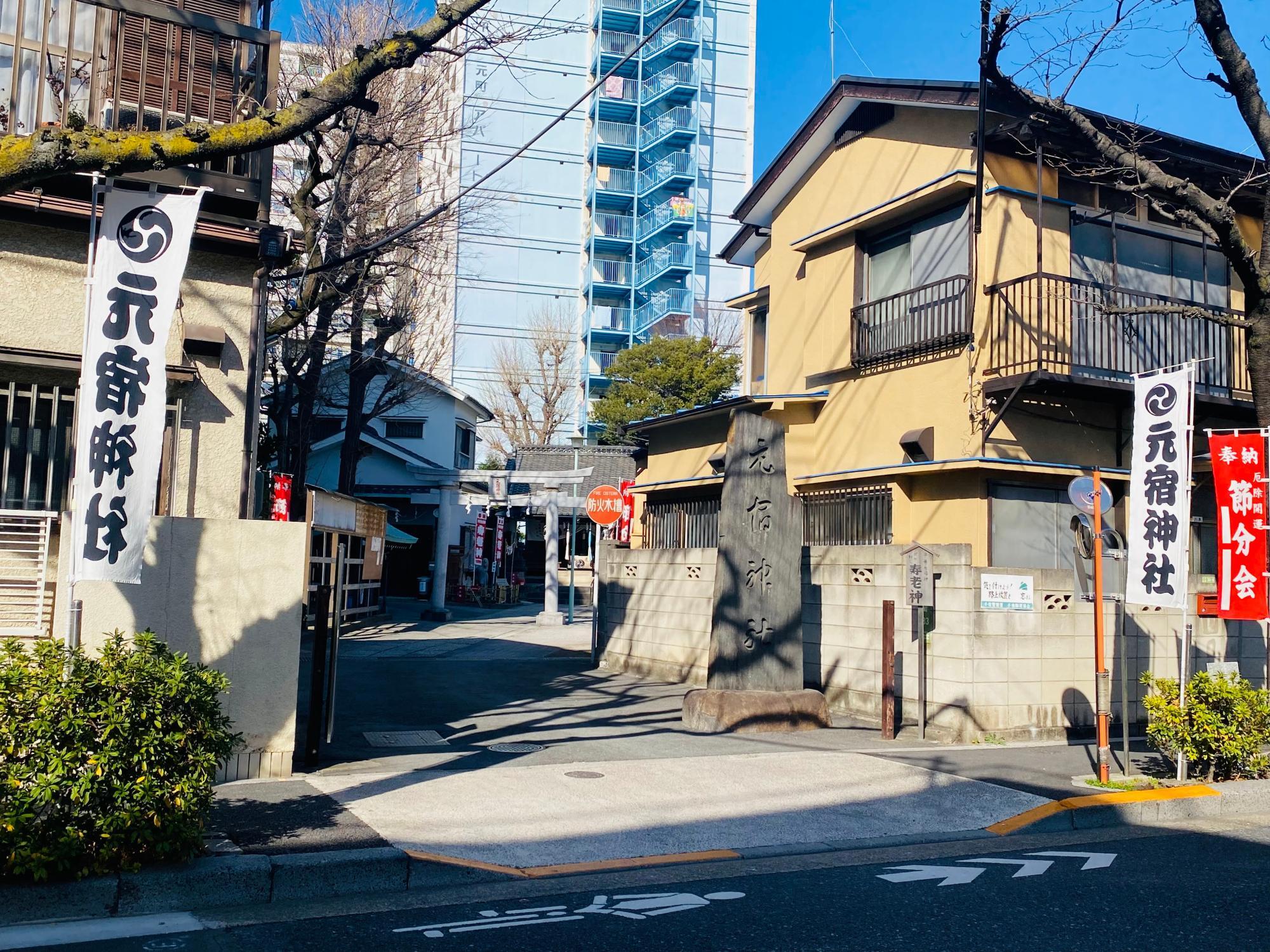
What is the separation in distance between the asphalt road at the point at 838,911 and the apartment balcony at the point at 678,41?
171 feet

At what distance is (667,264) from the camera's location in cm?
5241

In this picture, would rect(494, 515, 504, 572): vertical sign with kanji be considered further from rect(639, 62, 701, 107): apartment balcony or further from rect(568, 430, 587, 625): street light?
rect(639, 62, 701, 107): apartment balcony

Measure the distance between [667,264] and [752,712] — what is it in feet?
139

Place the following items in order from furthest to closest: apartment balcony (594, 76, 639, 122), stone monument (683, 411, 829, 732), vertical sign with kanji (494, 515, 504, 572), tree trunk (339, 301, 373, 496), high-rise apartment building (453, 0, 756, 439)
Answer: apartment balcony (594, 76, 639, 122) < high-rise apartment building (453, 0, 756, 439) < vertical sign with kanji (494, 515, 504, 572) < tree trunk (339, 301, 373, 496) < stone monument (683, 411, 829, 732)

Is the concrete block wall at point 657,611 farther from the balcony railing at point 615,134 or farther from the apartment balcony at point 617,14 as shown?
the apartment balcony at point 617,14

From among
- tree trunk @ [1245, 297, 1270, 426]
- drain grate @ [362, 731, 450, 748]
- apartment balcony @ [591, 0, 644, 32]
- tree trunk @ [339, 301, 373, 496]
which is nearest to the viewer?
drain grate @ [362, 731, 450, 748]

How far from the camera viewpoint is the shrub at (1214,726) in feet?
31.6

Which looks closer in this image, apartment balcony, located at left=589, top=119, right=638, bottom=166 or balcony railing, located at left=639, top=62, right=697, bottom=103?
balcony railing, located at left=639, top=62, right=697, bottom=103

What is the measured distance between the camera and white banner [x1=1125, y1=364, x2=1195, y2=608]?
10.2 metres

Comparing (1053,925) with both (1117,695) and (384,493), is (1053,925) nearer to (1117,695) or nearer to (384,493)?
(1117,695)

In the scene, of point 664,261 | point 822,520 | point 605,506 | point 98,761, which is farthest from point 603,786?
point 664,261

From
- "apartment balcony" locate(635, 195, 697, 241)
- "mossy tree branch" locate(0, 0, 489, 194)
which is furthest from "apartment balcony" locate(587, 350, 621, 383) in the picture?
"mossy tree branch" locate(0, 0, 489, 194)

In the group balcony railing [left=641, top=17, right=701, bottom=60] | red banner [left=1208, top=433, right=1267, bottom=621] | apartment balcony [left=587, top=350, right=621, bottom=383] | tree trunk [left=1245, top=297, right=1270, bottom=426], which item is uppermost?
balcony railing [left=641, top=17, right=701, bottom=60]

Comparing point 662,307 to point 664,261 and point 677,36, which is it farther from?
point 677,36
